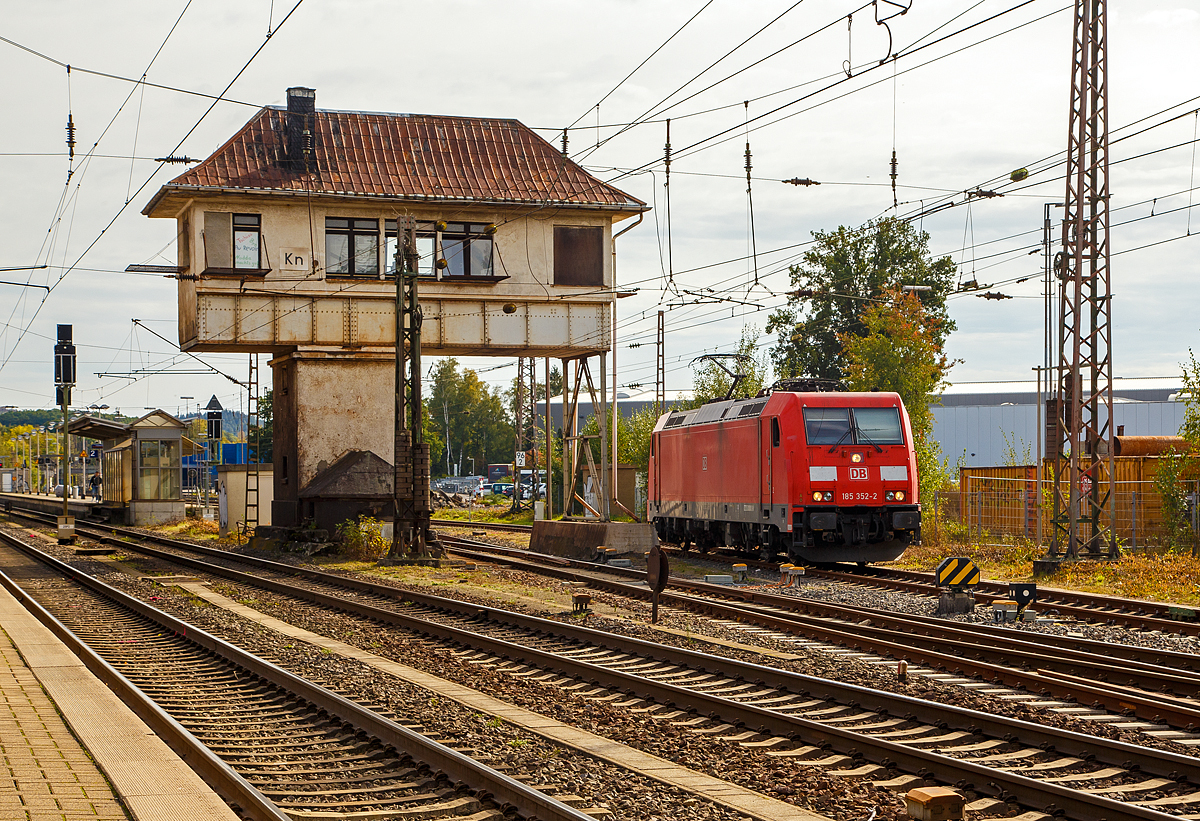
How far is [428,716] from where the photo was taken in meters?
10.0

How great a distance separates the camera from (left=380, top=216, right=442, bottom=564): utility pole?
26266mm

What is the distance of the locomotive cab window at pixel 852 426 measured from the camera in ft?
74.3

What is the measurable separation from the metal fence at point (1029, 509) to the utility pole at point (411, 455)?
12882mm

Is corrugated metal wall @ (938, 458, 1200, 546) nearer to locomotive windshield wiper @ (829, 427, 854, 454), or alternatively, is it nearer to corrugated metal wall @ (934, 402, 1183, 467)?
locomotive windshield wiper @ (829, 427, 854, 454)

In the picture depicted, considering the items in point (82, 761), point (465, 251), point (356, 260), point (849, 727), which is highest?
point (465, 251)

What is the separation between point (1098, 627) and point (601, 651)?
255 inches

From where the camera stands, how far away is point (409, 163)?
34031 mm

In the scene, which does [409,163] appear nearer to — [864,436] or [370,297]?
[370,297]

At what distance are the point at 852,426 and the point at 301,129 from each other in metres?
18.4

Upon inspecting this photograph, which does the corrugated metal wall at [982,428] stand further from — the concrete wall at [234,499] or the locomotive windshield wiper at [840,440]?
the locomotive windshield wiper at [840,440]

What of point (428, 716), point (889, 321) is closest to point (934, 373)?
point (889, 321)

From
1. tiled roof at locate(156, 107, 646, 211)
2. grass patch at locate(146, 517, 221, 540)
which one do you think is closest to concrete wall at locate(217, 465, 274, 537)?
grass patch at locate(146, 517, 221, 540)

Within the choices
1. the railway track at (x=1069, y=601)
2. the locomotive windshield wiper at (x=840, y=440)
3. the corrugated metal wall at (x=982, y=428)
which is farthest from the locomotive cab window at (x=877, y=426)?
the corrugated metal wall at (x=982, y=428)

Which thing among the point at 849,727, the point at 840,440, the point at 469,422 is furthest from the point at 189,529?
the point at 469,422
